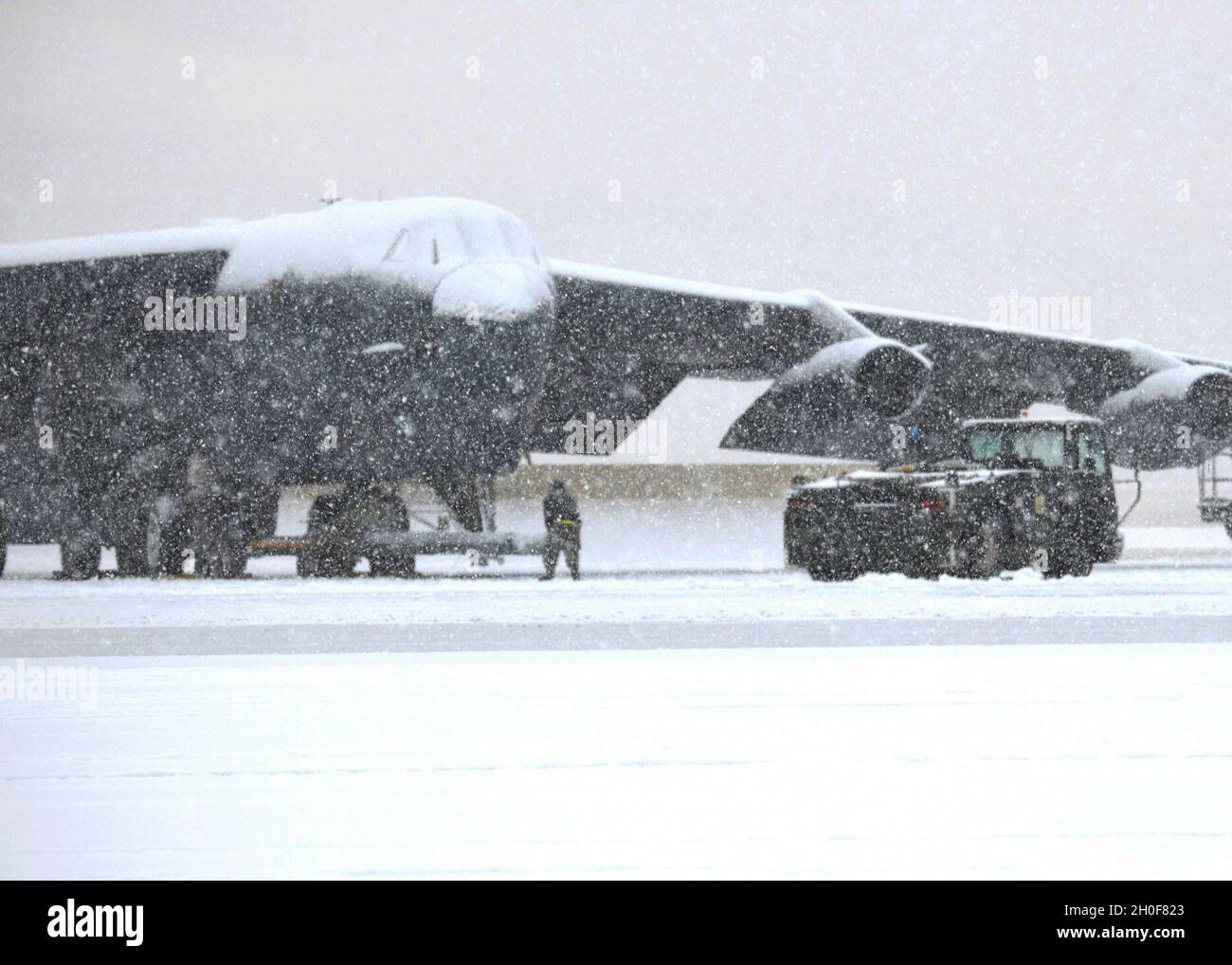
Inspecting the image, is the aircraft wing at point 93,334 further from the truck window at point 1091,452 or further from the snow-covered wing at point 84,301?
the truck window at point 1091,452

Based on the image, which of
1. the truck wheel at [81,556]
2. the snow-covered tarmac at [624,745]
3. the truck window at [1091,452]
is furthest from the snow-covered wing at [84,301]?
the truck window at [1091,452]

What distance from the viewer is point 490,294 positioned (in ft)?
45.2

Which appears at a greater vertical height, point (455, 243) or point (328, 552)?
point (455, 243)

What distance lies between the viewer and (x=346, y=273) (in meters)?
14.7

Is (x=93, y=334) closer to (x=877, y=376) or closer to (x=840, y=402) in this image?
(x=840, y=402)

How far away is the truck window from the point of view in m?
15.9

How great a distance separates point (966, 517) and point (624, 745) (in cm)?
962

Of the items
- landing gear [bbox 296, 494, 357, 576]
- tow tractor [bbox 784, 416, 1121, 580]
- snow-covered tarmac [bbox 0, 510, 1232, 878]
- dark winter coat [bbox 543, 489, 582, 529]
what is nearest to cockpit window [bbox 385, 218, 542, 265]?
dark winter coat [bbox 543, 489, 582, 529]

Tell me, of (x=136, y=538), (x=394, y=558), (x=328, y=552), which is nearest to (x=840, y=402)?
(x=394, y=558)

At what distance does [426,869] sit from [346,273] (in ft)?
38.8

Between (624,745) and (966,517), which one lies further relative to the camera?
(966,517)

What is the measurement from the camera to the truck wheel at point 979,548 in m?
14.1

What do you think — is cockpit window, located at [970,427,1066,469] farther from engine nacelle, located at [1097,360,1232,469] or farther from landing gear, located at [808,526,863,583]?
engine nacelle, located at [1097,360,1232,469]
